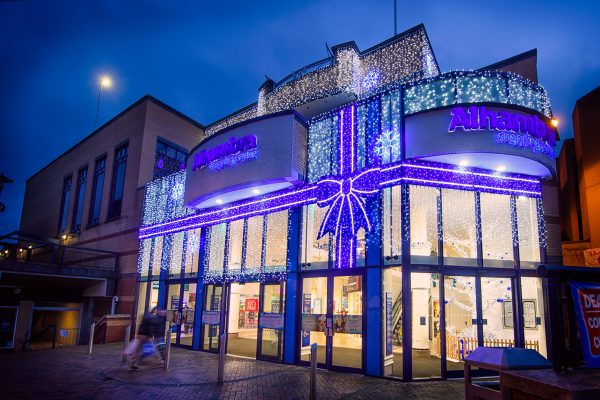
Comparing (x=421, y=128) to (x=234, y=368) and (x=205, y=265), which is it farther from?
(x=205, y=265)

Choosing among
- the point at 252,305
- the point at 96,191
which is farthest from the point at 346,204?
the point at 96,191

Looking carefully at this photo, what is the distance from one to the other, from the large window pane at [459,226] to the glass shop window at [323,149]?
3.31 m

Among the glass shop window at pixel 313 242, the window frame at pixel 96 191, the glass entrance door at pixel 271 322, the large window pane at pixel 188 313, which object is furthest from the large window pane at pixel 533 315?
the window frame at pixel 96 191

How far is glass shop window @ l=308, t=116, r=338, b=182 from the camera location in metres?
12.2

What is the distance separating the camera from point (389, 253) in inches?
409

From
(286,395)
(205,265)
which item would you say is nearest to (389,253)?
(286,395)

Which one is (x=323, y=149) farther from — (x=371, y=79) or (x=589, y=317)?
(x=589, y=317)

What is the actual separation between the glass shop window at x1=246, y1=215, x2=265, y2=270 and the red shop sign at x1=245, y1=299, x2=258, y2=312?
1.23m

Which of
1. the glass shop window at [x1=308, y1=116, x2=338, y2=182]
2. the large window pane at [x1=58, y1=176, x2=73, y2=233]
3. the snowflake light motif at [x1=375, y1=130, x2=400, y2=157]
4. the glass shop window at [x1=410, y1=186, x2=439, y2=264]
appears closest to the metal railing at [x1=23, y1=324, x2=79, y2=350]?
the large window pane at [x1=58, y1=176, x2=73, y2=233]

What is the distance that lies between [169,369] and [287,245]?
473 centimetres

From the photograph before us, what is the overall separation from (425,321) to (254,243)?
19.8 ft

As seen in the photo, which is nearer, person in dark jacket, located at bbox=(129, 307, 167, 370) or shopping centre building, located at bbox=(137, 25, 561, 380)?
shopping centre building, located at bbox=(137, 25, 561, 380)

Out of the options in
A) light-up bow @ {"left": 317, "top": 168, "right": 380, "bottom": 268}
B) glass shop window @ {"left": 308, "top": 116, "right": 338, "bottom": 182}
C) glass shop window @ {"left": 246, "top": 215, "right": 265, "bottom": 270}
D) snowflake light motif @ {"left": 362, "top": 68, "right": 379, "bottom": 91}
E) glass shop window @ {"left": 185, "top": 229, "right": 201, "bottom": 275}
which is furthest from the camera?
glass shop window @ {"left": 185, "top": 229, "right": 201, "bottom": 275}

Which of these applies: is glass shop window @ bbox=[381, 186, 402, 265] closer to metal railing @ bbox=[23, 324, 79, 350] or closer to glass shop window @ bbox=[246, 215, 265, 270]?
glass shop window @ bbox=[246, 215, 265, 270]
